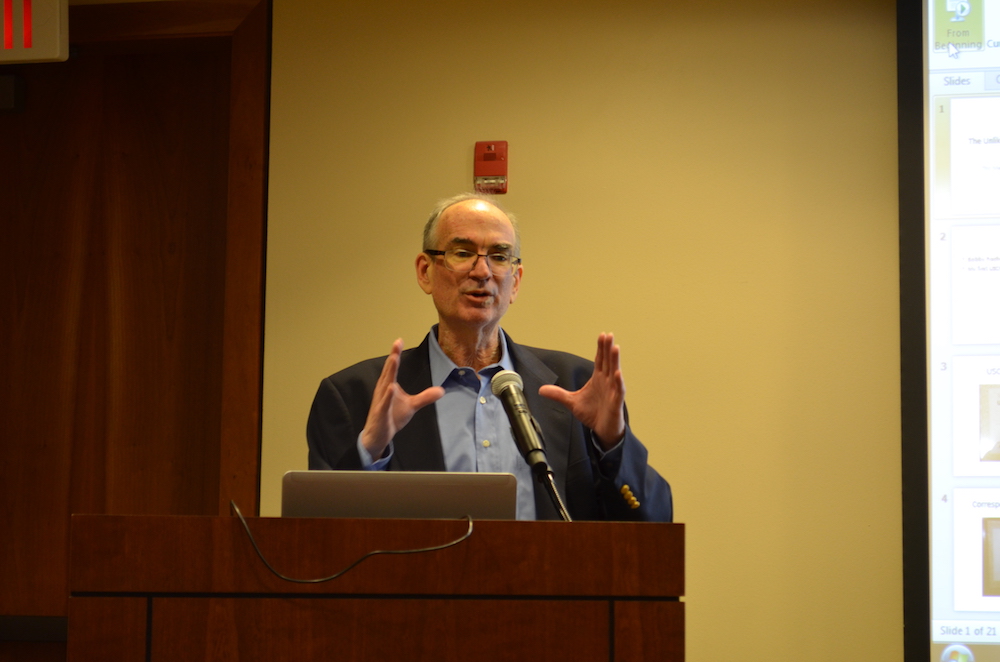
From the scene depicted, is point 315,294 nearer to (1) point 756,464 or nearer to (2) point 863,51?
(1) point 756,464

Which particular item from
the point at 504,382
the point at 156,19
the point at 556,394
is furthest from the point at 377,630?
the point at 156,19

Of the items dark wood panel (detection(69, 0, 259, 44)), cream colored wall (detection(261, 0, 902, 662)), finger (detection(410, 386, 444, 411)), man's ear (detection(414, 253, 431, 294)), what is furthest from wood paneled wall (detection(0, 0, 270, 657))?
finger (detection(410, 386, 444, 411))

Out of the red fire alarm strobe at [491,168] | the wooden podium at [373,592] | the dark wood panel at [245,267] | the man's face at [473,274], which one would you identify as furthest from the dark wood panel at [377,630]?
the red fire alarm strobe at [491,168]

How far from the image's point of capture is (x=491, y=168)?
281cm

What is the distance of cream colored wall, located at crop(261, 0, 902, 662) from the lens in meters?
2.63

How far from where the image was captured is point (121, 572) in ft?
3.67

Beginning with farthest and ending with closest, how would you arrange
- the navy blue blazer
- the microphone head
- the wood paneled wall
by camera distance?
the wood paneled wall, the navy blue blazer, the microphone head

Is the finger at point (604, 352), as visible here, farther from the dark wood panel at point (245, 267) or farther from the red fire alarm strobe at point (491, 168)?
the dark wood panel at point (245, 267)

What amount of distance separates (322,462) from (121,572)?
2.66ft

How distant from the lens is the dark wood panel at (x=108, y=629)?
1.10m

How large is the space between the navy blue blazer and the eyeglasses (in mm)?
193

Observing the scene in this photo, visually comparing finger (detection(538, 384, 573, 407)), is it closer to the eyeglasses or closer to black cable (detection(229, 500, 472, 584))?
black cable (detection(229, 500, 472, 584))

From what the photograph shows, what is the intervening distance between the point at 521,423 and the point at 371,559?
1.02ft

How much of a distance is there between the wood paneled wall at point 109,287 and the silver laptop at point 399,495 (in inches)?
74.5
